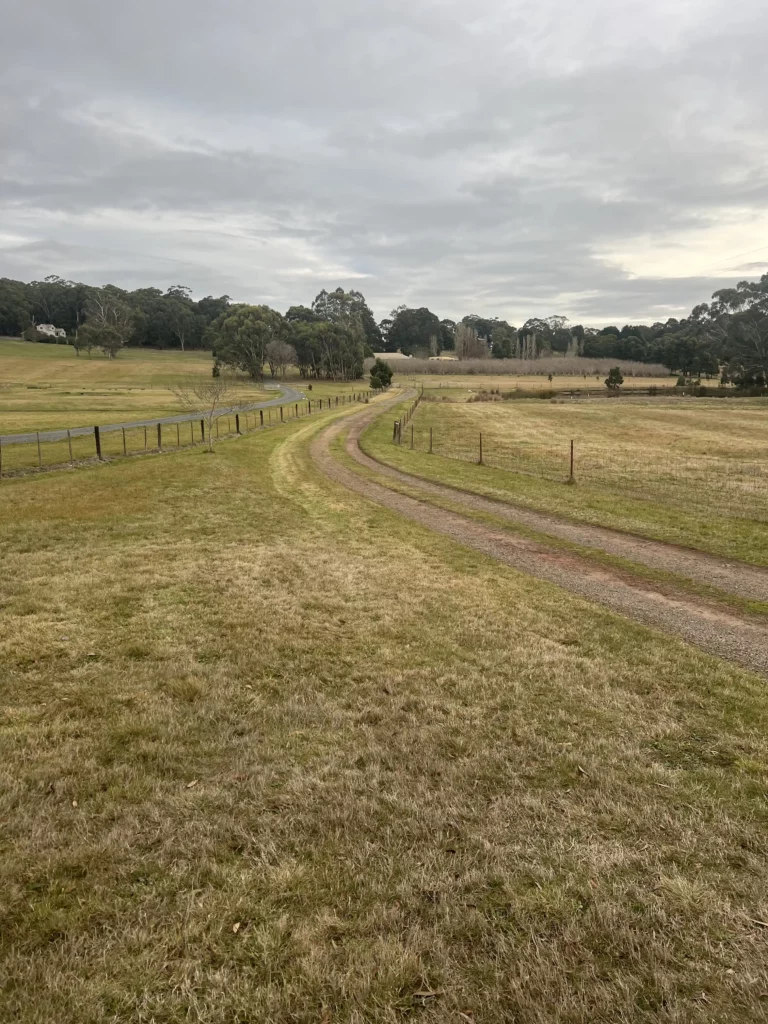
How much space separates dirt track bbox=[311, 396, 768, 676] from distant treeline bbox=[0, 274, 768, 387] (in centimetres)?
Answer: 9465

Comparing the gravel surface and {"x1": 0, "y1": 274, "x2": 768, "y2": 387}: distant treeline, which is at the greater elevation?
{"x1": 0, "y1": 274, "x2": 768, "y2": 387}: distant treeline

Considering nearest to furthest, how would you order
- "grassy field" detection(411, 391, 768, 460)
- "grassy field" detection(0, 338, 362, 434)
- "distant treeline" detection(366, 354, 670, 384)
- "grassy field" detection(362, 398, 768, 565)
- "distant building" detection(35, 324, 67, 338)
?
"grassy field" detection(362, 398, 768, 565), "grassy field" detection(411, 391, 768, 460), "grassy field" detection(0, 338, 362, 434), "distant treeline" detection(366, 354, 670, 384), "distant building" detection(35, 324, 67, 338)

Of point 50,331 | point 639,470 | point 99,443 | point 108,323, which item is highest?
point 108,323

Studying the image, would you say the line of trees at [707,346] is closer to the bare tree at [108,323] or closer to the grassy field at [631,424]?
the grassy field at [631,424]

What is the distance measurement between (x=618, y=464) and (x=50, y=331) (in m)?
177

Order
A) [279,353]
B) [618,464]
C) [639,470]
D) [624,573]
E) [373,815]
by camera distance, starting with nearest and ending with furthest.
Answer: [373,815]
[624,573]
[639,470]
[618,464]
[279,353]

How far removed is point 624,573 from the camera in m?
10.8

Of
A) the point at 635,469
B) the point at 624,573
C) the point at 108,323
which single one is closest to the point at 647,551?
the point at 624,573

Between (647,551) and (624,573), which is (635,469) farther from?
(624,573)

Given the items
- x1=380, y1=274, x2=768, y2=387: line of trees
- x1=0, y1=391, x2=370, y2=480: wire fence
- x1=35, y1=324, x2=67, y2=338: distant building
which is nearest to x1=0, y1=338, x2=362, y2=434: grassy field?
x1=0, y1=391, x2=370, y2=480: wire fence

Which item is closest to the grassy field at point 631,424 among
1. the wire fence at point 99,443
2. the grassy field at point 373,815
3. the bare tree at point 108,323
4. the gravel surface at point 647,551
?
the wire fence at point 99,443

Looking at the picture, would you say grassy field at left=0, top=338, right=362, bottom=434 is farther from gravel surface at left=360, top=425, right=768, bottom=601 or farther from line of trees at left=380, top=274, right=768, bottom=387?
line of trees at left=380, top=274, right=768, bottom=387

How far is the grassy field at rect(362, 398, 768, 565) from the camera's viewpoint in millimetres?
15086

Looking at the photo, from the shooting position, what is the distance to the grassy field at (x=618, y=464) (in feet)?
49.5
